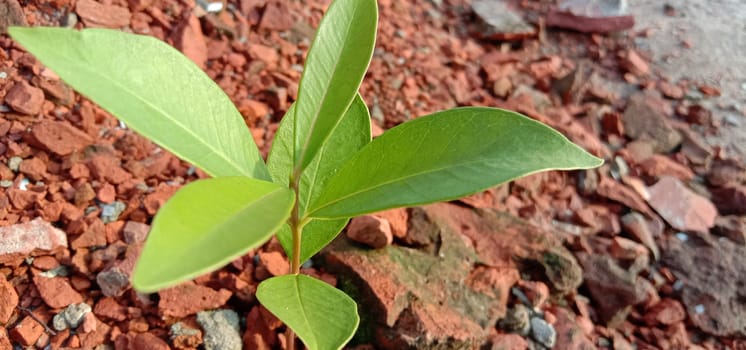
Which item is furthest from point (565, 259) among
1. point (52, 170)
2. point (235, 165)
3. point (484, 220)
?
point (52, 170)

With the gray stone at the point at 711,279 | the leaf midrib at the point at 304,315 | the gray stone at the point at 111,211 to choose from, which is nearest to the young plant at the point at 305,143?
the leaf midrib at the point at 304,315

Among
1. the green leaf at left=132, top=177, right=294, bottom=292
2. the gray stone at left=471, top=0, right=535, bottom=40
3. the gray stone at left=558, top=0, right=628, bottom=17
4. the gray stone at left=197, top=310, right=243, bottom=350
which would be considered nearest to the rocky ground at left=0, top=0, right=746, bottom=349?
the gray stone at left=197, top=310, right=243, bottom=350

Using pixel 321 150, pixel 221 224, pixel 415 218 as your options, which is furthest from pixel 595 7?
pixel 221 224

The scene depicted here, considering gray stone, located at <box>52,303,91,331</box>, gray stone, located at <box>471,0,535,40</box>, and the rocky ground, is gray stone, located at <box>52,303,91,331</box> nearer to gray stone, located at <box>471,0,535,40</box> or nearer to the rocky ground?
the rocky ground

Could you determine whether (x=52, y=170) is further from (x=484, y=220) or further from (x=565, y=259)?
(x=565, y=259)

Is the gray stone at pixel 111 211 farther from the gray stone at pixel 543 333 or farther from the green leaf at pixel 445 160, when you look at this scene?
the gray stone at pixel 543 333

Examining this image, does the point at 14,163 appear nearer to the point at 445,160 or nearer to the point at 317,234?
the point at 317,234
